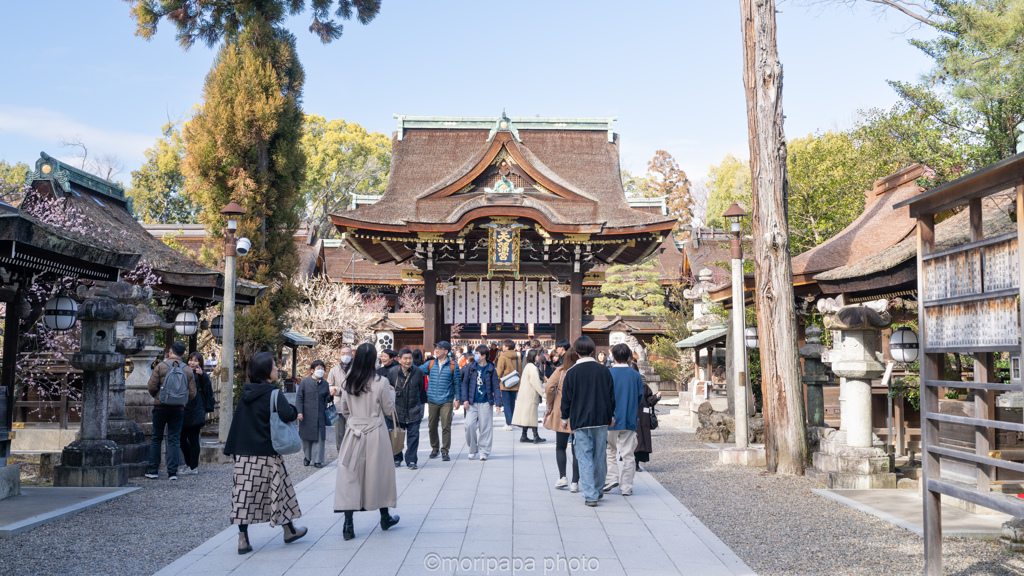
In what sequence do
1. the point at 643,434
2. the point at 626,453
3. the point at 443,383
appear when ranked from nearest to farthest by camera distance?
the point at 626,453
the point at 643,434
the point at 443,383

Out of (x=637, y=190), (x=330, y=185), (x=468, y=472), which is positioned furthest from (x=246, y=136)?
(x=637, y=190)

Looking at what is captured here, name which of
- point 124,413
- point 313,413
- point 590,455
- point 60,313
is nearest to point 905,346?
Answer: point 590,455

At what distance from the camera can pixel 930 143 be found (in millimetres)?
10734

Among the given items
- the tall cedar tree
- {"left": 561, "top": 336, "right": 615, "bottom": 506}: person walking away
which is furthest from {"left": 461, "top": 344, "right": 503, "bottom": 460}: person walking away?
the tall cedar tree

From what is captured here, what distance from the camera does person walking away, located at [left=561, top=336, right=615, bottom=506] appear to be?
7.10m

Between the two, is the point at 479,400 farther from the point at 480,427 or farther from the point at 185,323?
the point at 185,323

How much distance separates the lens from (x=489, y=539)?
5.84 m

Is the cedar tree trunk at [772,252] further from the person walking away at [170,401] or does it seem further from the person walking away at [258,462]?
the person walking away at [170,401]

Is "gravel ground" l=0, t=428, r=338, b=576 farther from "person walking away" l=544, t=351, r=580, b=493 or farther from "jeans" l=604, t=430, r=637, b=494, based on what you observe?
"jeans" l=604, t=430, r=637, b=494

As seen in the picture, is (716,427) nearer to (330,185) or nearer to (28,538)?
(28,538)

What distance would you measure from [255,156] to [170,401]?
626 cm

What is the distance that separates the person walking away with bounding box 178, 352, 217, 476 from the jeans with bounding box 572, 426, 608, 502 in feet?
17.0

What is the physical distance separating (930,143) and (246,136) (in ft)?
37.3

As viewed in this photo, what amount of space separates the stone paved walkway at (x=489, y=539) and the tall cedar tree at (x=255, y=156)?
6390 millimetres
